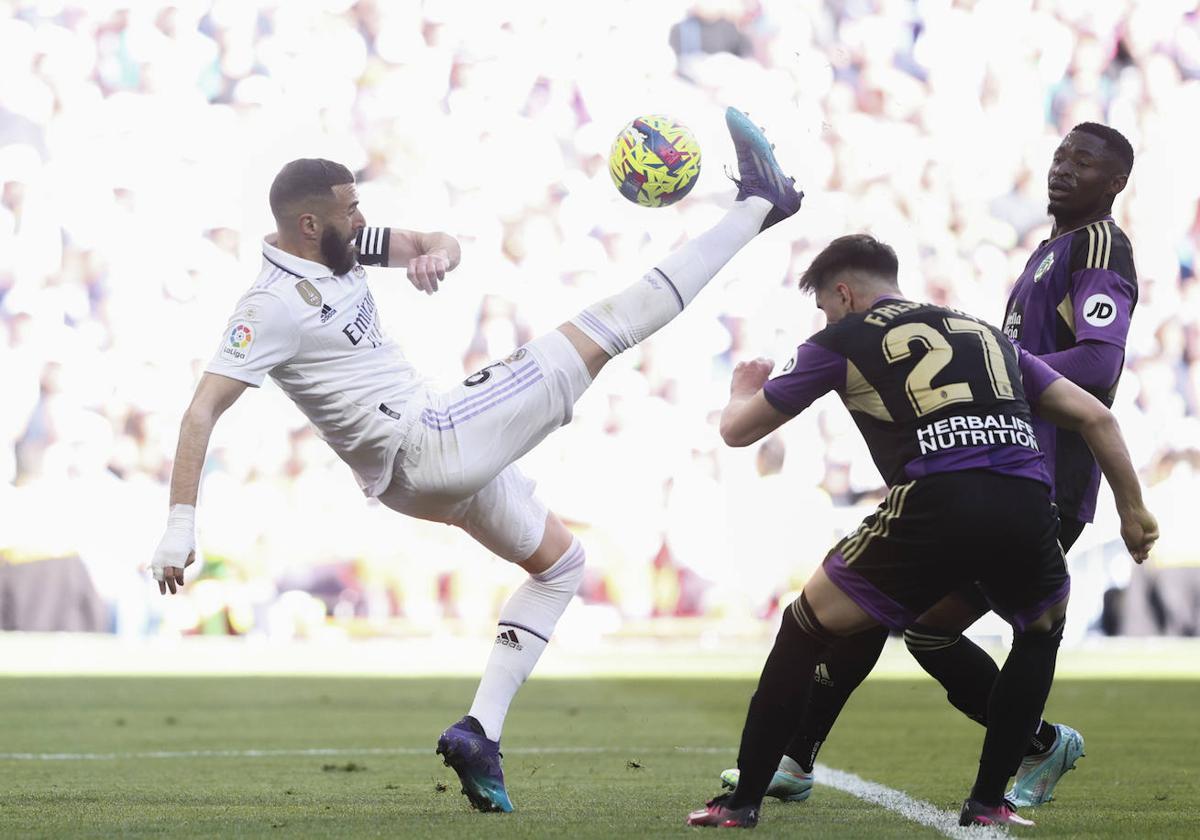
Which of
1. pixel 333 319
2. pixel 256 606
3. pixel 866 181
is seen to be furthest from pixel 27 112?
pixel 333 319

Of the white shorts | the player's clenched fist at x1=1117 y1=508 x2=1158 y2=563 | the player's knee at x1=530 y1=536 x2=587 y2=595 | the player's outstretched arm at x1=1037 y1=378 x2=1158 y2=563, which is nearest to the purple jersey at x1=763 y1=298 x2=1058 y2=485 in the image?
the player's outstretched arm at x1=1037 y1=378 x2=1158 y2=563

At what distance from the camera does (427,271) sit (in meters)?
5.22

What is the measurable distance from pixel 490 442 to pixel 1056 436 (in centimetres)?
180

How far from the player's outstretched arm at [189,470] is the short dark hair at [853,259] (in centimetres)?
175

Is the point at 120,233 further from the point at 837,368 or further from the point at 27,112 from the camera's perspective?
the point at 837,368

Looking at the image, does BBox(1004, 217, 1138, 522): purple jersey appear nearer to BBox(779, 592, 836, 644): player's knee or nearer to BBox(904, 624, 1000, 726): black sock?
BBox(904, 624, 1000, 726): black sock

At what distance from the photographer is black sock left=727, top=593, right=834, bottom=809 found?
4.46 m

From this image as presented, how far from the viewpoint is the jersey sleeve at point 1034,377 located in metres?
4.51

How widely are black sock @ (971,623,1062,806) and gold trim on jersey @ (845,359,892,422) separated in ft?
2.49

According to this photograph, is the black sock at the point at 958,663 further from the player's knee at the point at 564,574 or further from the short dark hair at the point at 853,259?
the short dark hair at the point at 853,259

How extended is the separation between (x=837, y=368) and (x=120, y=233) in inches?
574

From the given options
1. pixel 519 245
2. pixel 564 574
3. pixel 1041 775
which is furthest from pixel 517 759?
pixel 519 245

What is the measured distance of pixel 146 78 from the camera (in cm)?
1789

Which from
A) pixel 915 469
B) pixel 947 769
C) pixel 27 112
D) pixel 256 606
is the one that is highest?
pixel 27 112
